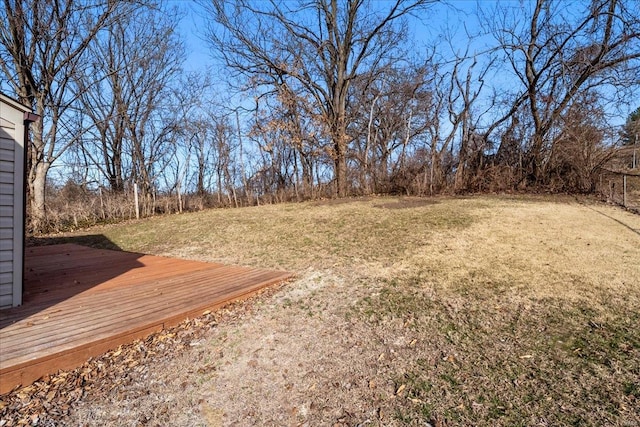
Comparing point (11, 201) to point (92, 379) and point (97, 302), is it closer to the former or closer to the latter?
point (97, 302)

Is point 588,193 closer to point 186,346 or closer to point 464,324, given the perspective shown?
point 464,324

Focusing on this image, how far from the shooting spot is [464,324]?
10.5ft

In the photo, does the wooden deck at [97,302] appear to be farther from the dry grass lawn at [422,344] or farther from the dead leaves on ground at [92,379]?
the dry grass lawn at [422,344]

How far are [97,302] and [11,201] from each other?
1.27 metres

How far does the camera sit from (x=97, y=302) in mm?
3490

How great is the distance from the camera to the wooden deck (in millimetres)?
2420

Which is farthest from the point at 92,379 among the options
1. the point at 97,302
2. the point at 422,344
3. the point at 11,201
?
the point at 422,344

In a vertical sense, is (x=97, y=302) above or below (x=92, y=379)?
above

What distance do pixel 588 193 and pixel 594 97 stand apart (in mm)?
3277

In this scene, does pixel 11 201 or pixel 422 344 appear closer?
pixel 422 344

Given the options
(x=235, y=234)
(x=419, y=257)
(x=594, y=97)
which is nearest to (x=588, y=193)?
(x=594, y=97)

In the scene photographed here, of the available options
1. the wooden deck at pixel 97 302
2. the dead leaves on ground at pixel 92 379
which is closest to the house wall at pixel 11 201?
the wooden deck at pixel 97 302

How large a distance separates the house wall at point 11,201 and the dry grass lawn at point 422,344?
72.5 inches

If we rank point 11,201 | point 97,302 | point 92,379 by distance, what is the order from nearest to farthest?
point 92,379, point 11,201, point 97,302
